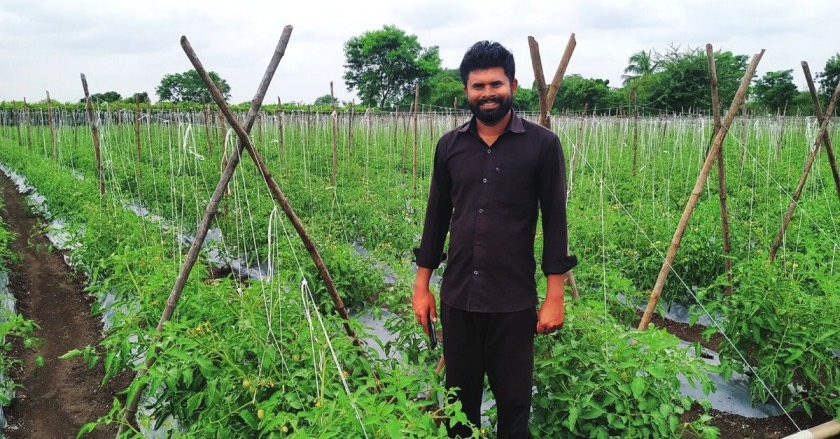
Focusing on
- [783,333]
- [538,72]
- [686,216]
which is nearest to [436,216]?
[538,72]

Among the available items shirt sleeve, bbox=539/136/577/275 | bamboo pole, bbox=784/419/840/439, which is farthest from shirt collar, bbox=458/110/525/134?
bamboo pole, bbox=784/419/840/439

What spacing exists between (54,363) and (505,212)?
12.8 ft

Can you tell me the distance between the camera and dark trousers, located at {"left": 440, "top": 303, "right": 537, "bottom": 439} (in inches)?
79.0

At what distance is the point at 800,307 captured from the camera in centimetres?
274

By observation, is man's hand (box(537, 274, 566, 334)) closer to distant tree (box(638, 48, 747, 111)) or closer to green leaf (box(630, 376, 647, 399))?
green leaf (box(630, 376, 647, 399))

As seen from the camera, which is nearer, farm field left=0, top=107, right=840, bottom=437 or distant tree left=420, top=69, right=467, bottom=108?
farm field left=0, top=107, right=840, bottom=437

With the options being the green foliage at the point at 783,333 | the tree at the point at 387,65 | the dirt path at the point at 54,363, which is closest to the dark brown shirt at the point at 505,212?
the green foliage at the point at 783,333

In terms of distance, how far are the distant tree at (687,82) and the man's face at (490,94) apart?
25.9 m

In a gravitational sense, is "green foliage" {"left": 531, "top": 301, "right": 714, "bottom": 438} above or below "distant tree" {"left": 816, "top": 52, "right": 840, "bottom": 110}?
below

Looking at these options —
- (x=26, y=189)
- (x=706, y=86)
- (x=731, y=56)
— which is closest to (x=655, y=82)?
(x=706, y=86)

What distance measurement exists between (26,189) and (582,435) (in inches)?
497

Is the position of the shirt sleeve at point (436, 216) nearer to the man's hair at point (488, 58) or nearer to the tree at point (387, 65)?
the man's hair at point (488, 58)

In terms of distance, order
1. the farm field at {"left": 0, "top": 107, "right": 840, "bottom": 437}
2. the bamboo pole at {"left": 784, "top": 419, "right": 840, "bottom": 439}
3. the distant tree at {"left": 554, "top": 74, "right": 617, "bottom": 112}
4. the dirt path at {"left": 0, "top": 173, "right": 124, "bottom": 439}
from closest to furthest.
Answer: the farm field at {"left": 0, "top": 107, "right": 840, "bottom": 437}, the bamboo pole at {"left": 784, "top": 419, "right": 840, "bottom": 439}, the dirt path at {"left": 0, "top": 173, "right": 124, "bottom": 439}, the distant tree at {"left": 554, "top": 74, "right": 617, "bottom": 112}

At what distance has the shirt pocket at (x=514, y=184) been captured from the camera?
190cm
